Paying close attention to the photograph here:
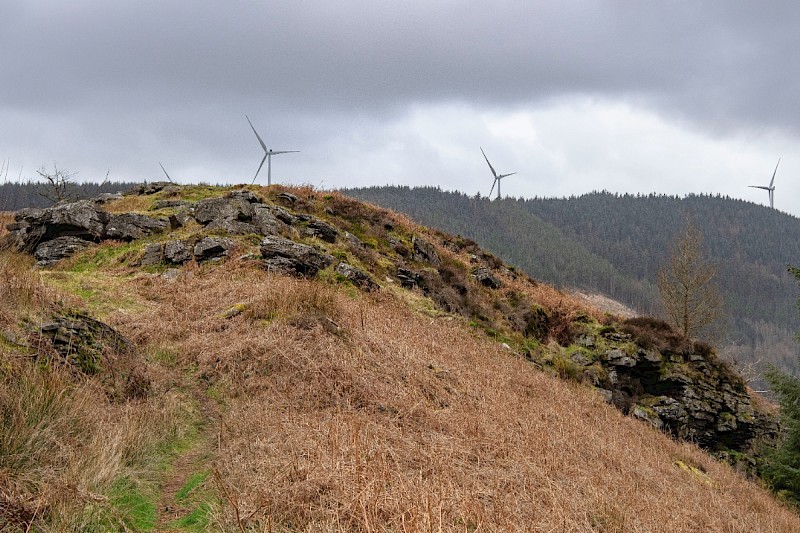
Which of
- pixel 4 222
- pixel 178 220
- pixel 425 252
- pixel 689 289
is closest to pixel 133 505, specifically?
pixel 178 220

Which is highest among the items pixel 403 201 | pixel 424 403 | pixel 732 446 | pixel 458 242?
pixel 403 201

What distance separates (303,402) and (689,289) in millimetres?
32962

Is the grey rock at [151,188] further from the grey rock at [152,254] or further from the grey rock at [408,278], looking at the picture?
the grey rock at [408,278]

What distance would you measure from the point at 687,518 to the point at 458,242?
23.3 meters

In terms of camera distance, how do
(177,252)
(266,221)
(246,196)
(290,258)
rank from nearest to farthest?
(290,258) < (177,252) < (266,221) < (246,196)

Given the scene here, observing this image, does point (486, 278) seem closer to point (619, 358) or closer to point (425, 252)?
point (425, 252)

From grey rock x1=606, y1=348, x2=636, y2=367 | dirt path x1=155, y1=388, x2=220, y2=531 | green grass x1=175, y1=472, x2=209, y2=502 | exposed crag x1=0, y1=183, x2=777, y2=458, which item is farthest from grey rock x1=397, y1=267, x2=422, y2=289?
green grass x1=175, y1=472, x2=209, y2=502

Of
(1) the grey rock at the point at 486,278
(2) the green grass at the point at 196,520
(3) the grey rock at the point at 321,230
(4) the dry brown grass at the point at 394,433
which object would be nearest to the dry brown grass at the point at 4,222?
(4) the dry brown grass at the point at 394,433

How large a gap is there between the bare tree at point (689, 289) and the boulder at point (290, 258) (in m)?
27.4

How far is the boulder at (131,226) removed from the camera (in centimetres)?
1789

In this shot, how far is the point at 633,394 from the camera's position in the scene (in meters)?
18.7

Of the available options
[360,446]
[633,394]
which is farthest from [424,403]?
[633,394]

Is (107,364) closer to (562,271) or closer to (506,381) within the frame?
(506,381)

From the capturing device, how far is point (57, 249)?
16844 millimetres
